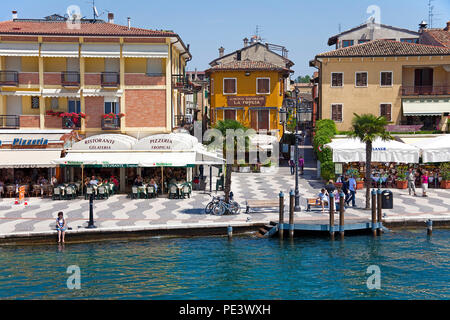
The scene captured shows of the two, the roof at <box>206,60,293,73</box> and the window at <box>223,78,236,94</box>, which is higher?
the roof at <box>206,60,293,73</box>

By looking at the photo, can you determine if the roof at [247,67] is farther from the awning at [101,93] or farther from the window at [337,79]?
the awning at [101,93]

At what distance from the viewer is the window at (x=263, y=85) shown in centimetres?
5194

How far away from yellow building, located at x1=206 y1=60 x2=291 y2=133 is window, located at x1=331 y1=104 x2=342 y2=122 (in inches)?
250

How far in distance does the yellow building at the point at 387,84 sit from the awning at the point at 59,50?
19519mm

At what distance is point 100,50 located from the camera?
37469 millimetres

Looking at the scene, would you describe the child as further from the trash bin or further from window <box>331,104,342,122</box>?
window <box>331,104,342,122</box>

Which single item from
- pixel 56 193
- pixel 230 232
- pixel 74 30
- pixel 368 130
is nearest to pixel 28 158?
pixel 56 193

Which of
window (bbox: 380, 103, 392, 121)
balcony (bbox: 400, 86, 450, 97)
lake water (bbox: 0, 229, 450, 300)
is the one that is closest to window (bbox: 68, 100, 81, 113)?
lake water (bbox: 0, 229, 450, 300)

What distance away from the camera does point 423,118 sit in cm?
4744

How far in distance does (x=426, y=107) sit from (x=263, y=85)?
47.0 ft

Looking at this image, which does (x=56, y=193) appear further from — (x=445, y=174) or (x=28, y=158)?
(x=445, y=174)

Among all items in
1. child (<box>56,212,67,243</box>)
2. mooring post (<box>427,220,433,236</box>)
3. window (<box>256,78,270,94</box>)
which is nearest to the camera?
child (<box>56,212,67,243</box>)

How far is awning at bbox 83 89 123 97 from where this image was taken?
3788 centimetres
